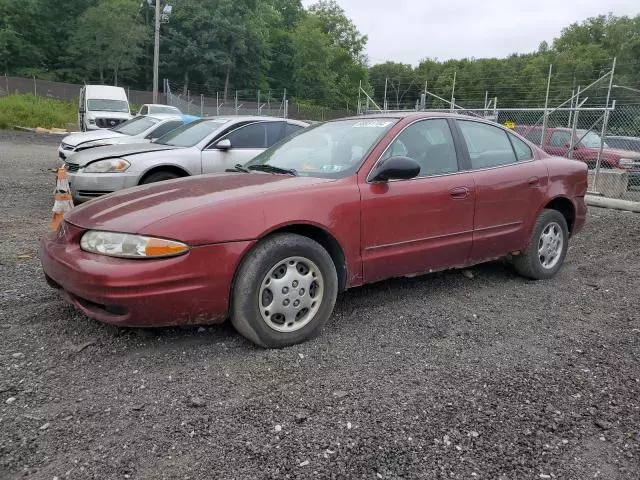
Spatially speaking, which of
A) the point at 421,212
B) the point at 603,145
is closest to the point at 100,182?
the point at 421,212

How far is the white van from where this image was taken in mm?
21234

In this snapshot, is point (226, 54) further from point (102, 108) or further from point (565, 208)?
point (565, 208)

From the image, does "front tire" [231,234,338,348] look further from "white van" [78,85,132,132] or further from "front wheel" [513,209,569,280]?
→ "white van" [78,85,132,132]

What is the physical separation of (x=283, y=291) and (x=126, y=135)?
8.28 meters

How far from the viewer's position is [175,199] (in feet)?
11.3

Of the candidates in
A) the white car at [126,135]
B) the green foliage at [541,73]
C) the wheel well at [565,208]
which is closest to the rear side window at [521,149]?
the wheel well at [565,208]

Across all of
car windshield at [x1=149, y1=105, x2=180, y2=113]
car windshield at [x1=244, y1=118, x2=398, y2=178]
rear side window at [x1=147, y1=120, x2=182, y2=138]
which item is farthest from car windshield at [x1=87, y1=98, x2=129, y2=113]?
car windshield at [x1=244, y1=118, x2=398, y2=178]

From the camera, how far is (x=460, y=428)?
8.63ft

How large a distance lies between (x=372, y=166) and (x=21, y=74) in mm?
58557

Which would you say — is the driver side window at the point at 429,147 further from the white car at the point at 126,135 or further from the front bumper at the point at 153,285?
the white car at the point at 126,135

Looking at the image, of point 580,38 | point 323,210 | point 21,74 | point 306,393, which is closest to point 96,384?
point 306,393

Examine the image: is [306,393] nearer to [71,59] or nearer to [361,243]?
[361,243]

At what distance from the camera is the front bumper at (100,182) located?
665cm

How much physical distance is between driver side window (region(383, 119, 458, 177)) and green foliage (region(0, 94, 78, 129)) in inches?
1049
